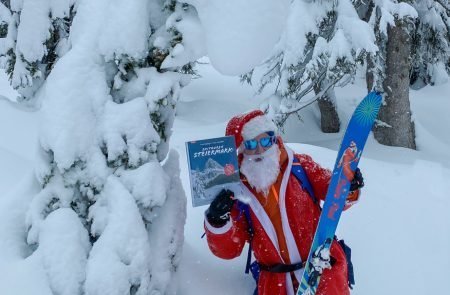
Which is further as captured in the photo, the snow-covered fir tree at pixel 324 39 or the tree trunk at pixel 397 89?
the tree trunk at pixel 397 89

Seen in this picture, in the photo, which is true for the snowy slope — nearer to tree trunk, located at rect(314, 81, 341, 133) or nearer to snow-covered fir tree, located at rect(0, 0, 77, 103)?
snow-covered fir tree, located at rect(0, 0, 77, 103)

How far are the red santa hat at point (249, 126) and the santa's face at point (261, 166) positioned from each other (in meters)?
0.05

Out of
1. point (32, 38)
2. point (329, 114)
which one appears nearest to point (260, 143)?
→ point (32, 38)

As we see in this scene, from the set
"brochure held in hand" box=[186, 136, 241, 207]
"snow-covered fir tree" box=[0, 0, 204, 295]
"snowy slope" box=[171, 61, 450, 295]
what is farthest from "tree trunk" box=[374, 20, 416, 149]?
"snow-covered fir tree" box=[0, 0, 204, 295]

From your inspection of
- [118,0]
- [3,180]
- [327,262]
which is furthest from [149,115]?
[3,180]

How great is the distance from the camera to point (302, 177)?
→ 121 inches

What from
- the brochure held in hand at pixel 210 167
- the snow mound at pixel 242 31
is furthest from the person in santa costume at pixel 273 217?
the snow mound at pixel 242 31

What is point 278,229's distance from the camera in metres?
2.96

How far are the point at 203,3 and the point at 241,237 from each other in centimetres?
156

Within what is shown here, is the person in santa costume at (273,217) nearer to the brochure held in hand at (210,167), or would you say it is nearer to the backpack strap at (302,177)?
the backpack strap at (302,177)

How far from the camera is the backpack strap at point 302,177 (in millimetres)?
3060

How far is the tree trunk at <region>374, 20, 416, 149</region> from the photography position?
26.8 feet

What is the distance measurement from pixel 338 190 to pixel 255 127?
28.6 inches

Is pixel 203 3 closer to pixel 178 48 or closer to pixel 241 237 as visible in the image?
pixel 178 48
